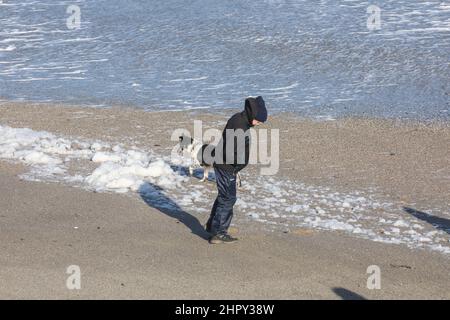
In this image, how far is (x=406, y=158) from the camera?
14891 millimetres

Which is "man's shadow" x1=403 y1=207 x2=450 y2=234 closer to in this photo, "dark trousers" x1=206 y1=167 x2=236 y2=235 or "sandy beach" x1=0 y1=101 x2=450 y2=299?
"sandy beach" x1=0 y1=101 x2=450 y2=299

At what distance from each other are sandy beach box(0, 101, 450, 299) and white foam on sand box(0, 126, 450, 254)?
3 centimetres

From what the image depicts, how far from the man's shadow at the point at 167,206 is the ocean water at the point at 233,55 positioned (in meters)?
6.21

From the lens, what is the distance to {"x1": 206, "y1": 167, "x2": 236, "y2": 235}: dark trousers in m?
10.2

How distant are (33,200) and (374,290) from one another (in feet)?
15.7

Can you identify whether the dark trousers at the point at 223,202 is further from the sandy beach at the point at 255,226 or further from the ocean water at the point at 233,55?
the ocean water at the point at 233,55

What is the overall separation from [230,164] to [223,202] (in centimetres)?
45

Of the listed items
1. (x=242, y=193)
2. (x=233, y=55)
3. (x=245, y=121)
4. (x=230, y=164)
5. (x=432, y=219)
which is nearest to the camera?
(x=245, y=121)

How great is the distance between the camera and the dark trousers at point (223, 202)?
401 inches

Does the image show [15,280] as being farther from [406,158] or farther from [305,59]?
[305,59]

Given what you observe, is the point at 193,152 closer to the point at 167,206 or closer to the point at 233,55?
the point at 167,206

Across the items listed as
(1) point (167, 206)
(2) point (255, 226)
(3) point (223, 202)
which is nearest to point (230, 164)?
(3) point (223, 202)

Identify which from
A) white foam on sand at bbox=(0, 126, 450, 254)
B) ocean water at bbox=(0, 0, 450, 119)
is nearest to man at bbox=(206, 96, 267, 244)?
white foam on sand at bbox=(0, 126, 450, 254)

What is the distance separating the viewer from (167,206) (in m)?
11.9
